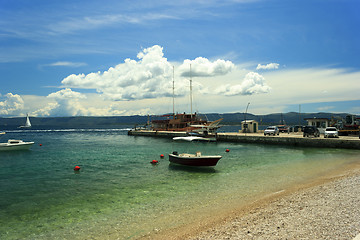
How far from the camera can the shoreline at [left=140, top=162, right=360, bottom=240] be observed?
796 cm

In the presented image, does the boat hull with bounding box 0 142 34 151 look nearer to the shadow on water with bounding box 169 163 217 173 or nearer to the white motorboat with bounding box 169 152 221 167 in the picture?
the shadow on water with bounding box 169 163 217 173

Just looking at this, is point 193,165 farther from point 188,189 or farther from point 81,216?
point 81,216

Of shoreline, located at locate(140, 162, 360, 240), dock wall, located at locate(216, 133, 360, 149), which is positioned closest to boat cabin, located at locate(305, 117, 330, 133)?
dock wall, located at locate(216, 133, 360, 149)

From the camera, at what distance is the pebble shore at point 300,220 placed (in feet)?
25.8

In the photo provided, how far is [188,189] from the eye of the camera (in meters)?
17.1

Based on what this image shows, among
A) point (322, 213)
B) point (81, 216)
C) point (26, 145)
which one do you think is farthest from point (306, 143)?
point (26, 145)

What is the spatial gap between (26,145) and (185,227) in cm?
4675

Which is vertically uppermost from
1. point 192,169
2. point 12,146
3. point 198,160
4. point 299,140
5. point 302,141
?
point 299,140

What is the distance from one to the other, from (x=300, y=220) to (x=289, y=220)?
39cm

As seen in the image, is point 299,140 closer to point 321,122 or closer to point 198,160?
point 321,122

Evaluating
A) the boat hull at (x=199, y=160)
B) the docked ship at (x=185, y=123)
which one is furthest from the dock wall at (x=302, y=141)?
the boat hull at (x=199, y=160)

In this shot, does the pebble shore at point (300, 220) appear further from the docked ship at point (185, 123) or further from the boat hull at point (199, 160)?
the docked ship at point (185, 123)

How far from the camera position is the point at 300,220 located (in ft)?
29.9

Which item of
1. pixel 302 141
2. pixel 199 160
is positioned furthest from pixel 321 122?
pixel 199 160
